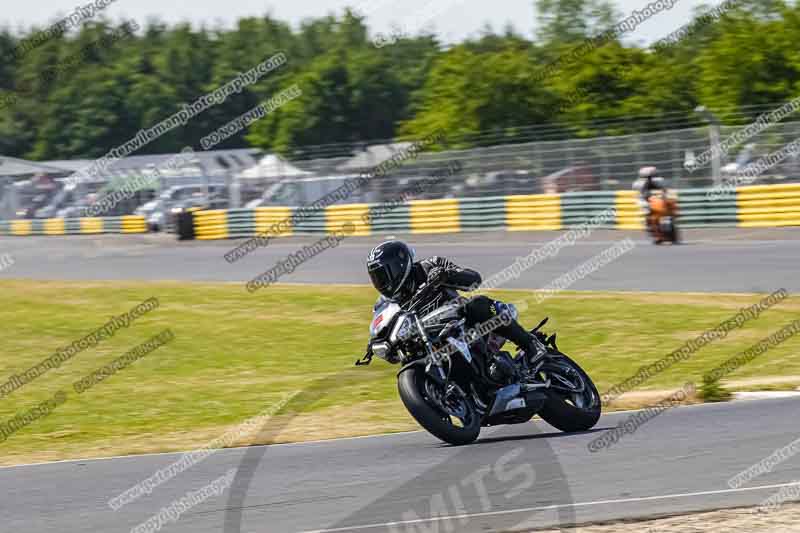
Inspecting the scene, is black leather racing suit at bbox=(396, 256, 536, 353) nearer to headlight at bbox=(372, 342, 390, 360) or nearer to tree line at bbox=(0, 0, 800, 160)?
headlight at bbox=(372, 342, 390, 360)

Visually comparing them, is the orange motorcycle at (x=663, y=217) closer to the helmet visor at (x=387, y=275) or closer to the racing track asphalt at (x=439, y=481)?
the racing track asphalt at (x=439, y=481)

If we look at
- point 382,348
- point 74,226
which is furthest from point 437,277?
point 74,226

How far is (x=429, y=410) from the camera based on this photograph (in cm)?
835

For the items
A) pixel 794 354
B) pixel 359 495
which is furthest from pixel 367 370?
pixel 359 495

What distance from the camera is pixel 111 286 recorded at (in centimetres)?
2584

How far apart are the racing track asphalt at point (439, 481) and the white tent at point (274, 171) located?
2648cm

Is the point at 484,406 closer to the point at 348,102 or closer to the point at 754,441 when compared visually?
the point at 754,441

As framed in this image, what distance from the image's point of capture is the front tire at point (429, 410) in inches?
327

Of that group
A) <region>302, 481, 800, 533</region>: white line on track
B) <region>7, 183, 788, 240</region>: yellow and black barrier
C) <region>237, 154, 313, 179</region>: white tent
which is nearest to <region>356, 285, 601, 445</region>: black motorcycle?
<region>302, 481, 800, 533</region>: white line on track

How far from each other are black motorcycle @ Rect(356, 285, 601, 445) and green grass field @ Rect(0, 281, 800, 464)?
1.92 metres

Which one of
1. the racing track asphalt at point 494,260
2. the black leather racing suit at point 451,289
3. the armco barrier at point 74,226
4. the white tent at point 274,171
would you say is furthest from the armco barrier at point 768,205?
the armco barrier at point 74,226

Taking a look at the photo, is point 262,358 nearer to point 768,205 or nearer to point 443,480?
point 443,480

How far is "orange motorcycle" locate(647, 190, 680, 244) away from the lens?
985 inches

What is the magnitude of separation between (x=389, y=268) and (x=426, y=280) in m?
0.30
